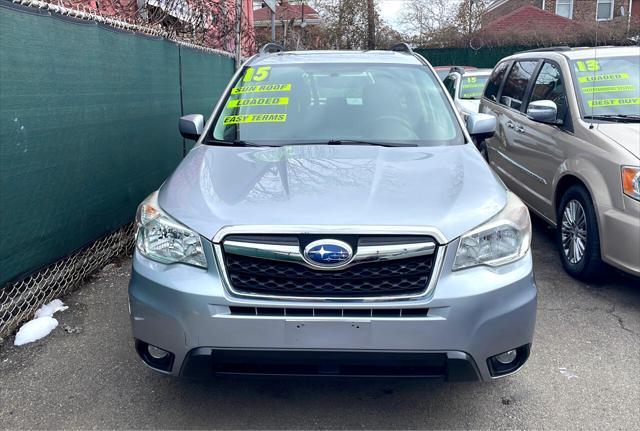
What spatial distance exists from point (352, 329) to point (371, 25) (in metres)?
28.5

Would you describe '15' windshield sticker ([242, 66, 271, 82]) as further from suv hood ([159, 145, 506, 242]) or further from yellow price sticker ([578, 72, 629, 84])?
yellow price sticker ([578, 72, 629, 84])

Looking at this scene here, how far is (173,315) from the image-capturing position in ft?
8.41

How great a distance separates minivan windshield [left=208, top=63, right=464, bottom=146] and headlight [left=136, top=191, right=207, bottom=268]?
105cm

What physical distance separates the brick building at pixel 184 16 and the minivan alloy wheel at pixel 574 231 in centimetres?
421

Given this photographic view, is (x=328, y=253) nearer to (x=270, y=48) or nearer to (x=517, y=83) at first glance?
(x=270, y=48)

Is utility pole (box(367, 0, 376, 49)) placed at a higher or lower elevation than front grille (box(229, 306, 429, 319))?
higher

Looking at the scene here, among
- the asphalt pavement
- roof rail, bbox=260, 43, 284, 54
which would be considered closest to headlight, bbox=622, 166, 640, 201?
the asphalt pavement

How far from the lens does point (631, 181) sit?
404 centimetres

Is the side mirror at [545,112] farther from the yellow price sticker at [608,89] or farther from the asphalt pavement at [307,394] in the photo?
the asphalt pavement at [307,394]

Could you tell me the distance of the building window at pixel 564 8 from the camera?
117 ft

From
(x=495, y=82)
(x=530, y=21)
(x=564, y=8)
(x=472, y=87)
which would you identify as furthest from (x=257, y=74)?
(x=564, y=8)

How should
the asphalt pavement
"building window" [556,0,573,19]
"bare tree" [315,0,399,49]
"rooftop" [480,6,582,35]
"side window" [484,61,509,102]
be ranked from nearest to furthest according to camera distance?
the asphalt pavement → "side window" [484,61,509,102] → "bare tree" [315,0,399,49] → "rooftop" [480,6,582,35] → "building window" [556,0,573,19]

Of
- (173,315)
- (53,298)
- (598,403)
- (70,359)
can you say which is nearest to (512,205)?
(598,403)

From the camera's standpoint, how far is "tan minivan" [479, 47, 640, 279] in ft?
13.6
